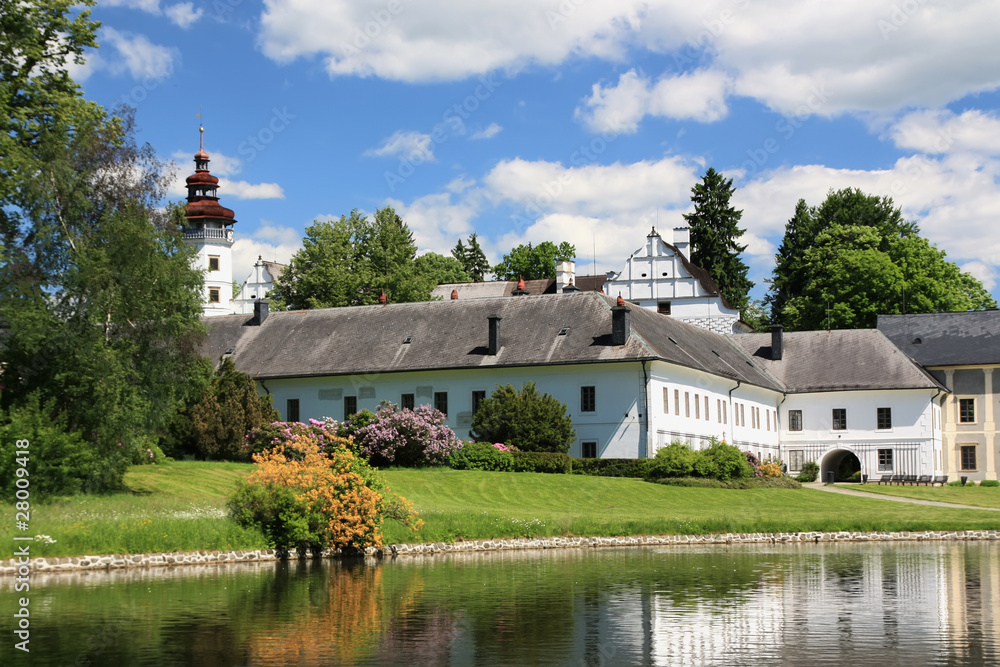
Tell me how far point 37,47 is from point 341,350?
83.0ft

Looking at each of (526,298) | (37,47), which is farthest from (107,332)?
(526,298)

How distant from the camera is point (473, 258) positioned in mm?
126812

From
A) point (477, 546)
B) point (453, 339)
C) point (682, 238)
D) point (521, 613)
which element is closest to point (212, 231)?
point (682, 238)

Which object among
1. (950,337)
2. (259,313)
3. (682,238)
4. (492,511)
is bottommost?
(492,511)

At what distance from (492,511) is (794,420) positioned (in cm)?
3447

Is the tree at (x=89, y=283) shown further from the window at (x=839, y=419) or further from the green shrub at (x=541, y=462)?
the window at (x=839, y=419)

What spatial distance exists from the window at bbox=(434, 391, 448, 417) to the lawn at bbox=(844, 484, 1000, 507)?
60.3 ft

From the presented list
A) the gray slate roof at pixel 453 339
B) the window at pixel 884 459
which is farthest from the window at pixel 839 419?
the gray slate roof at pixel 453 339

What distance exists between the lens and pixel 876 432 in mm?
61656

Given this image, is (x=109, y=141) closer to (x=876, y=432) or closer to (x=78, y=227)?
(x=78, y=227)

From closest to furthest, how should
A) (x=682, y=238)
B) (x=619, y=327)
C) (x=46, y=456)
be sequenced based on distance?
(x=46, y=456) → (x=619, y=327) → (x=682, y=238)

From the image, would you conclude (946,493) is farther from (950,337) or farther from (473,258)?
(473,258)

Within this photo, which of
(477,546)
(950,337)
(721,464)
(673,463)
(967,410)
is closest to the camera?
(477,546)

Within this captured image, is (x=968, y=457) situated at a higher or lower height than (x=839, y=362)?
lower
